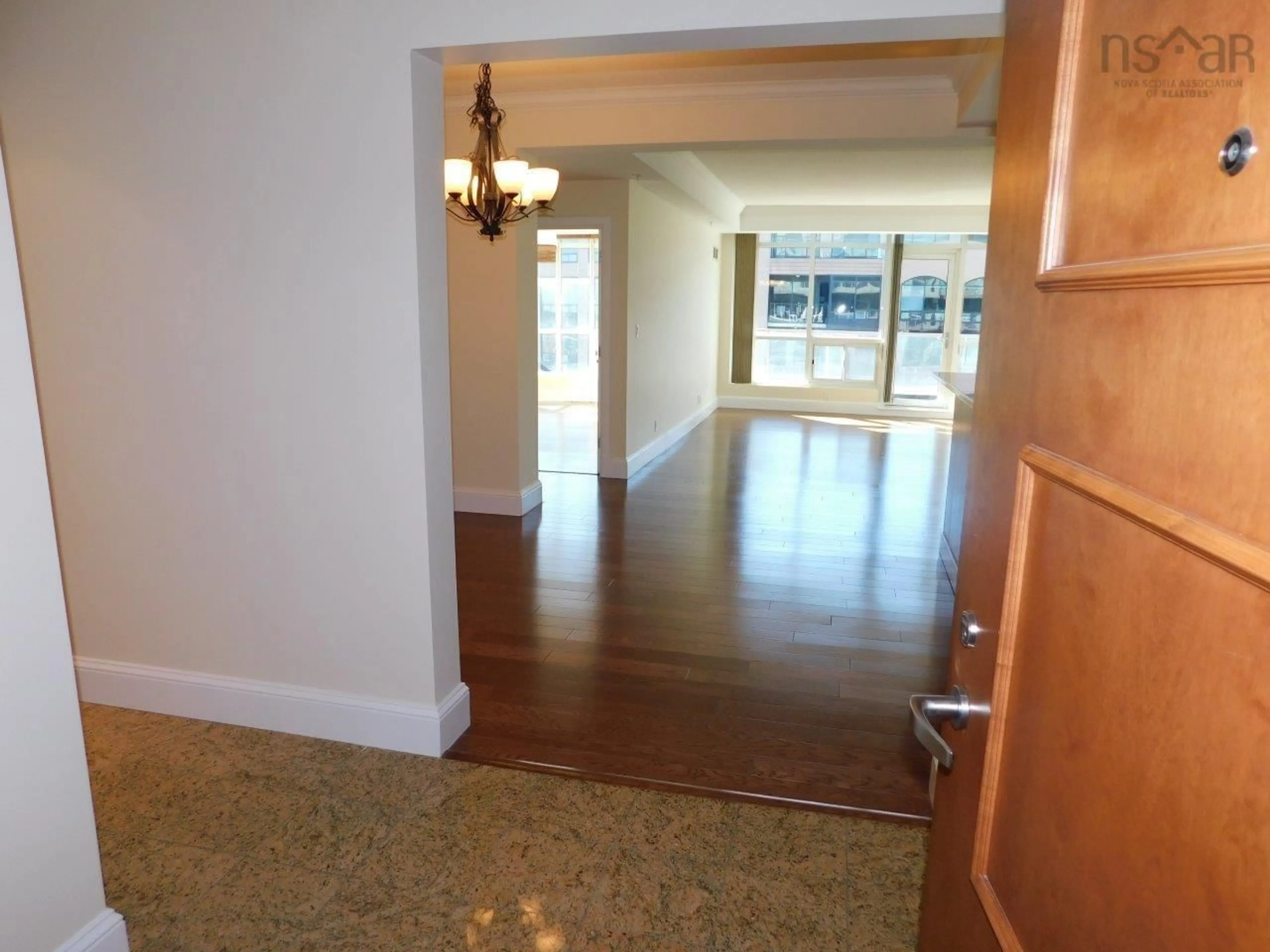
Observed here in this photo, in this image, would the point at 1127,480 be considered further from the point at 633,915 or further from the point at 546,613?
the point at 546,613

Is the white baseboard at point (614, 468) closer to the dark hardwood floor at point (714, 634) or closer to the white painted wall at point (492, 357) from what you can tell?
→ the dark hardwood floor at point (714, 634)

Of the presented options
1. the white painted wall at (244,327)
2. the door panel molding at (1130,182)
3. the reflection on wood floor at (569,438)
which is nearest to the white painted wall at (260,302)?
the white painted wall at (244,327)

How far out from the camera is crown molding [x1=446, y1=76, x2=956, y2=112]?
4.39 m

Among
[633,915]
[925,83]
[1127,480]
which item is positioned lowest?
[633,915]

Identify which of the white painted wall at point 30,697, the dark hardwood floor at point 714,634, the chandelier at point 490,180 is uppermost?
the chandelier at point 490,180

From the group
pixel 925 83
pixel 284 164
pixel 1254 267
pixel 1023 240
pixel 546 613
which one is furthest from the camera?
pixel 925 83

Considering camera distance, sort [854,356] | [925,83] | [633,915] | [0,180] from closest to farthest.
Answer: [0,180], [633,915], [925,83], [854,356]

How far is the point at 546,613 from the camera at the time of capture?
13.3 ft

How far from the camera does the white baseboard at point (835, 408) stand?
35.5 feet

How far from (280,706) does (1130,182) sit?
286 cm

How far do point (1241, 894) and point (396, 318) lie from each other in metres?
2.32

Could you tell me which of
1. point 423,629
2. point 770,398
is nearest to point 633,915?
point 423,629

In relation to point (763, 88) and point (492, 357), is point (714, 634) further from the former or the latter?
point (763, 88)

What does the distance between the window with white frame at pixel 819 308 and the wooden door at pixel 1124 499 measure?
10.4 meters
